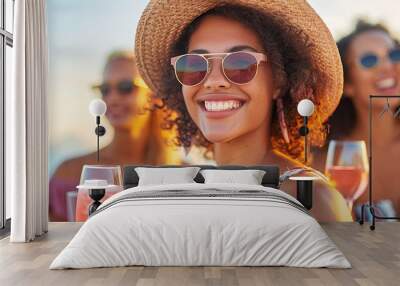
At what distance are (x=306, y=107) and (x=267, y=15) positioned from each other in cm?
119

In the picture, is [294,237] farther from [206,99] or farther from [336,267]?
[206,99]

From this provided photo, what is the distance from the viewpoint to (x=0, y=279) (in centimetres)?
429

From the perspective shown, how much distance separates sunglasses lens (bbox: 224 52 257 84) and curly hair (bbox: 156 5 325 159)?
0.26 metres

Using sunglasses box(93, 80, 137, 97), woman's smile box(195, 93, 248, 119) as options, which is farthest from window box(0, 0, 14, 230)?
woman's smile box(195, 93, 248, 119)

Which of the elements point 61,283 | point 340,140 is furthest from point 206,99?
point 61,283

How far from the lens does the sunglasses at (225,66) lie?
23.9ft

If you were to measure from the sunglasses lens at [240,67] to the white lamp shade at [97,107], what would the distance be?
1515 mm

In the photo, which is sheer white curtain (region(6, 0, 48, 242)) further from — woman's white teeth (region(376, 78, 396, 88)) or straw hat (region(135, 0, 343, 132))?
woman's white teeth (region(376, 78, 396, 88))

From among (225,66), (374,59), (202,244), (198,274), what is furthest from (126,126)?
(198,274)

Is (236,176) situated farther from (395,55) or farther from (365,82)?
(395,55)

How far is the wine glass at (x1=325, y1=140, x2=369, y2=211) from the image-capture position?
7406mm

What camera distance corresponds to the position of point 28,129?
6.15 m

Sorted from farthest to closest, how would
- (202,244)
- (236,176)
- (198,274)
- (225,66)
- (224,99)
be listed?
(224,99) < (225,66) < (236,176) < (202,244) < (198,274)

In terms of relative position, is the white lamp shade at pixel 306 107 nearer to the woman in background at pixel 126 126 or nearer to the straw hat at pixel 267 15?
the straw hat at pixel 267 15
